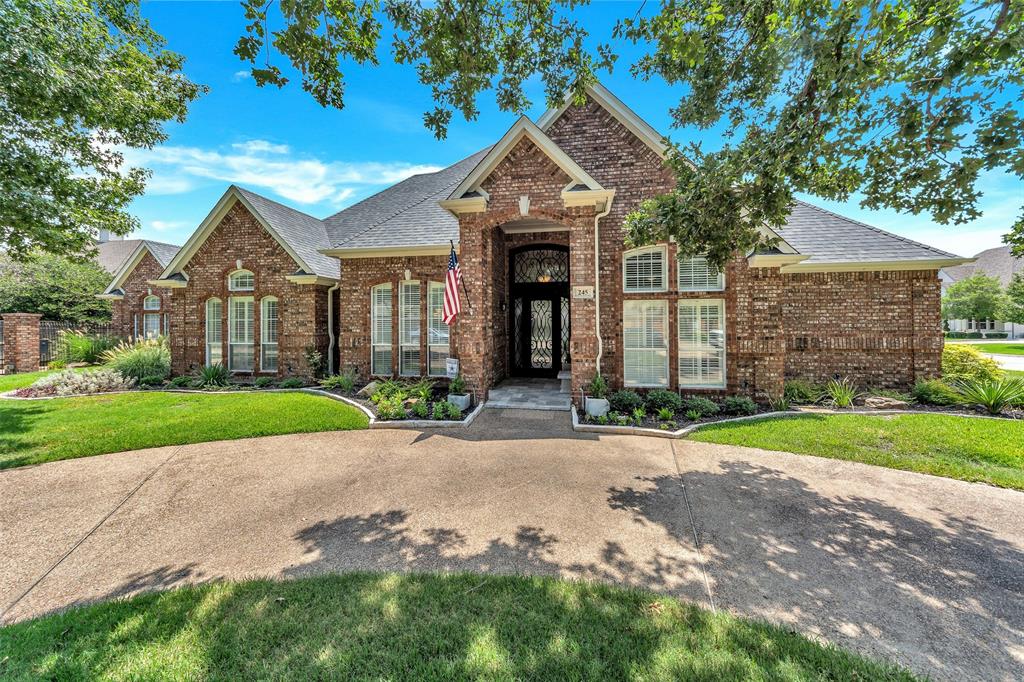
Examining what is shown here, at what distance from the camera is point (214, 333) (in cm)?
1349

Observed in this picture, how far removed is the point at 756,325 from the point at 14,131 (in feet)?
59.1

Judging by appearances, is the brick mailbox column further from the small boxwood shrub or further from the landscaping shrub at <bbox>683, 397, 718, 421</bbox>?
the small boxwood shrub

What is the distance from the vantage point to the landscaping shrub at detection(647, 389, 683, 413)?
8766mm

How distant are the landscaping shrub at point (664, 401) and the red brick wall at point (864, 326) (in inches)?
179

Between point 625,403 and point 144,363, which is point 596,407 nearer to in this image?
point 625,403

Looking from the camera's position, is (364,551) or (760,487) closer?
(364,551)

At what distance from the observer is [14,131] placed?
9.17 m

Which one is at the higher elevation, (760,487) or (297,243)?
(297,243)

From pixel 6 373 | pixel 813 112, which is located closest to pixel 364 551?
pixel 813 112

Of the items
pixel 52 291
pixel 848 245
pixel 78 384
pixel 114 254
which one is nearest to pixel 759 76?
pixel 848 245

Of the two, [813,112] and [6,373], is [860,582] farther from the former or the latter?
[6,373]

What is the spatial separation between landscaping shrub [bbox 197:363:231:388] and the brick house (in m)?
0.56

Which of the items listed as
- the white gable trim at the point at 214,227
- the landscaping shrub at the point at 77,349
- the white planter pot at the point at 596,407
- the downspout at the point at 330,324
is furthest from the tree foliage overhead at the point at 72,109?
the white planter pot at the point at 596,407

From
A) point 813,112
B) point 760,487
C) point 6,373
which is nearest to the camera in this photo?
point 813,112
